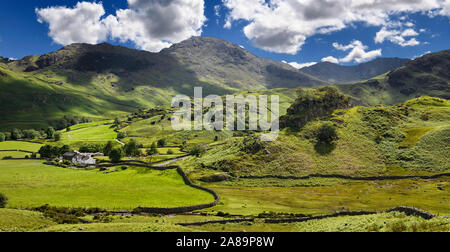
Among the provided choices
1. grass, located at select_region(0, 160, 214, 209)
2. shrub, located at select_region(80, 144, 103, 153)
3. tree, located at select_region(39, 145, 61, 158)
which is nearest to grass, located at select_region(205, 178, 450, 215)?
grass, located at select_region(0, 160, 214, 209)

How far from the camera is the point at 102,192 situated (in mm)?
68562

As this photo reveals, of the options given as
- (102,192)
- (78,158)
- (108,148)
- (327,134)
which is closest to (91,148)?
(108,148)

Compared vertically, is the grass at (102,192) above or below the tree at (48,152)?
below

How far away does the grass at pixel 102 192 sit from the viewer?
57.4 m

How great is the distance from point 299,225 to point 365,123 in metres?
95.9

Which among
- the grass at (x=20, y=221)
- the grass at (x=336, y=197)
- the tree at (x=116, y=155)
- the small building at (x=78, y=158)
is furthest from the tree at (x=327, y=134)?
the small building at (x=78, y=158)

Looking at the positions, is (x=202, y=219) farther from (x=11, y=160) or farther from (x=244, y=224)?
(x=11, y=160)

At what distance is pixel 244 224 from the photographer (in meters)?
46.6

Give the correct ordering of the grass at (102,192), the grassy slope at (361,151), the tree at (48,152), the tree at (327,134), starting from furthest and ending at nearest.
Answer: the tree at (48,152) < the tree at (327,134) < the grassy slope at (361,151) < the grass at (102,192)

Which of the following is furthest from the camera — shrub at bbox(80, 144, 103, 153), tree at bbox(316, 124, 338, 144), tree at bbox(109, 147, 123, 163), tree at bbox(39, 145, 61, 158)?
shrub at bbox(80, 144, 103, 153)

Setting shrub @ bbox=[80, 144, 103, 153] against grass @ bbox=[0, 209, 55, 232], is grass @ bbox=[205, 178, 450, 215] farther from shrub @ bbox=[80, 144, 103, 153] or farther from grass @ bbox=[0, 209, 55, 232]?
shrub @ bbox=[80, 144, 103, 153]

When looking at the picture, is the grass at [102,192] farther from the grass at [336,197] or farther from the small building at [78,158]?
the small building at [78,158]

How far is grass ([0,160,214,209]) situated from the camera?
5744cm
